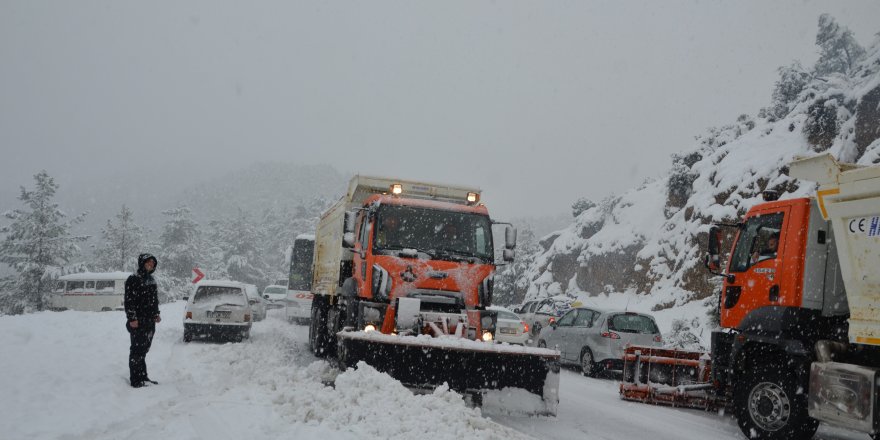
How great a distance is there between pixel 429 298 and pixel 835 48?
27.3m

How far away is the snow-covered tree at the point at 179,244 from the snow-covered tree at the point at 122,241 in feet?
9.39

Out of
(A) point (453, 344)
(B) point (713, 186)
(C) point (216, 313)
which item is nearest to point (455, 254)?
(A) point (453, 344)

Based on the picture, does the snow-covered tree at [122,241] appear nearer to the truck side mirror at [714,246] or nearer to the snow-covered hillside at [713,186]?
the snow-covered hillside at [713,186]

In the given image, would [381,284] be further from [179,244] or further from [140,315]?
[179,244]

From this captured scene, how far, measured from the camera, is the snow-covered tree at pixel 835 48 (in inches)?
1101

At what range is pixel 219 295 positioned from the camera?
16.2 m

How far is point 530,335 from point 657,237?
14617mm

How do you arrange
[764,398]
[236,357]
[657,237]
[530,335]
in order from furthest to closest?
Answer: 1. [657,237]
2. [530,335]
3. [236,357]
4. [764,398]

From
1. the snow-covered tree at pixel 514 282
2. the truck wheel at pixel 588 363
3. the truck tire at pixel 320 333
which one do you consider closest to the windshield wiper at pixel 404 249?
the truck tire at pixel 320 333

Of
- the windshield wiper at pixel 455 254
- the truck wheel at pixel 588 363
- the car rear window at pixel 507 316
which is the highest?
the windshield wiper at pixel 455 254

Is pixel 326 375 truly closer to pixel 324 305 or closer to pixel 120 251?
pixel 324 305

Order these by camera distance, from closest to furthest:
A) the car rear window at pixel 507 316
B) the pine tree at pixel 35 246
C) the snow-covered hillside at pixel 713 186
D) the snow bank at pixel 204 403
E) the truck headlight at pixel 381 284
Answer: the snow bank at pixel 204 403
the truck headlight at pixel 381 284
the car rear window at pixel 507 316
the snow-covered hillside at pixel 713 186
the pine tree at pixel 35 246

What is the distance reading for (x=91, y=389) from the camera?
25.2 feet

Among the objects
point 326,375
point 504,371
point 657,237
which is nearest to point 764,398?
point 504,371
